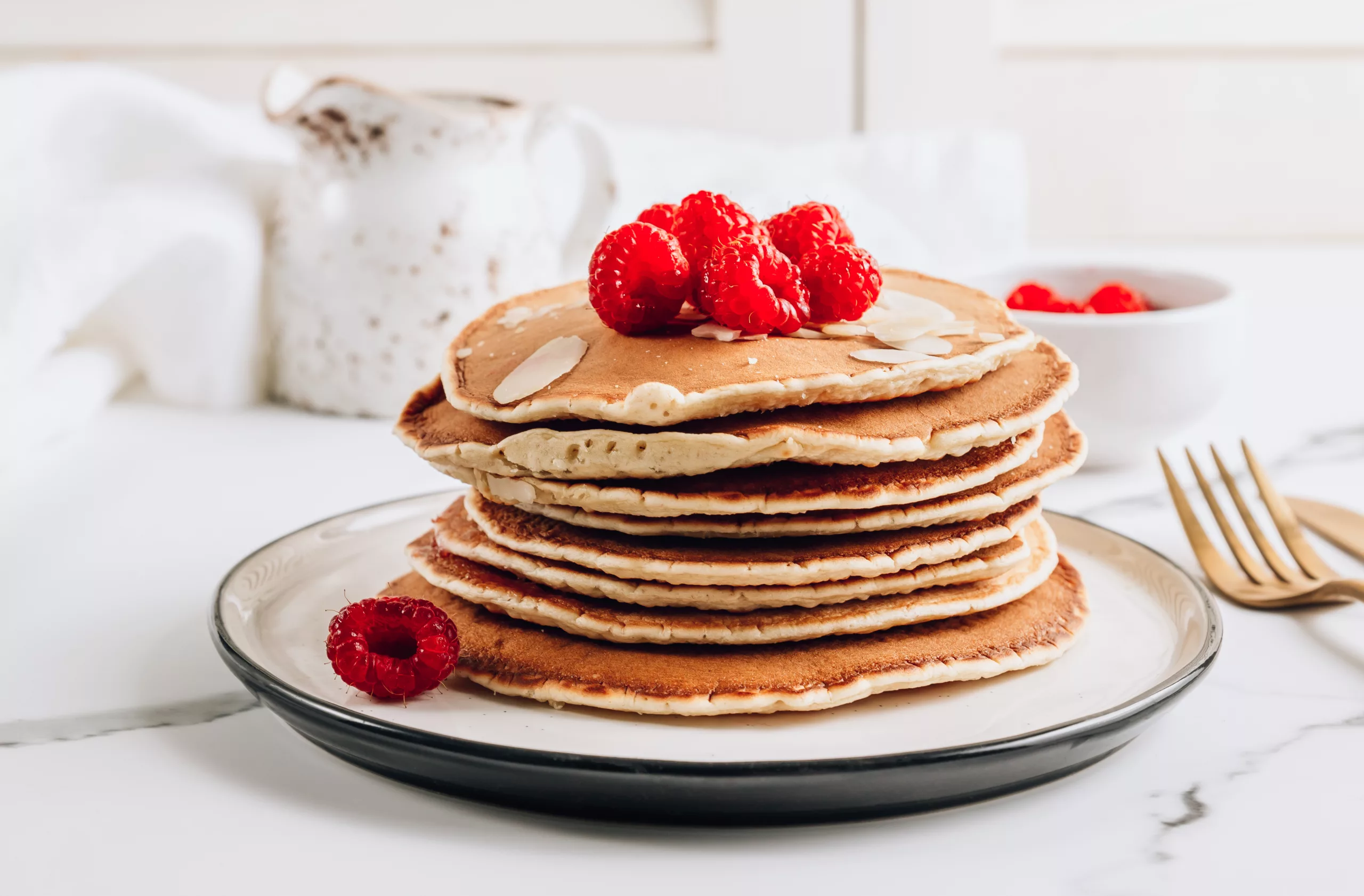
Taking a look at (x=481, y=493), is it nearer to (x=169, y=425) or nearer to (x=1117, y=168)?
(x=169, y=425)

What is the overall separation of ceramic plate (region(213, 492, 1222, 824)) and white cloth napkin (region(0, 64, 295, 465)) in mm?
1111

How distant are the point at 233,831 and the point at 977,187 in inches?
102

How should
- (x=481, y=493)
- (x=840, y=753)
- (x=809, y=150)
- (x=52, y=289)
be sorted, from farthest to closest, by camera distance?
(x=809, y=150)
(x=52, y=289)
(x=481, y=493)
(x=840, y=753)

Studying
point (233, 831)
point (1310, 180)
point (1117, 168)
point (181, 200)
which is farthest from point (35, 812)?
point (1310, 180)

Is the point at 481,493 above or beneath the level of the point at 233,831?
above

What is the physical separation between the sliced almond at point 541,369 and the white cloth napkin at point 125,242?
111 centimetres

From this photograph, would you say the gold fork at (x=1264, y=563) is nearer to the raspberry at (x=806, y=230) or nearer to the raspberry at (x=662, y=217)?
the raspberry at (x=806, y=230)

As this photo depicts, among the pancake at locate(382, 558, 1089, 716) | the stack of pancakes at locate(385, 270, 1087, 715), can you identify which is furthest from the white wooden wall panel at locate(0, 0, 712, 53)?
the pancake at locate(382, 558, 1089, 716)

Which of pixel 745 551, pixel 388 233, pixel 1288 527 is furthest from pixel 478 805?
pixel 388 233

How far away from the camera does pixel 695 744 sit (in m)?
0.87

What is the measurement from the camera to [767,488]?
0.94 meters

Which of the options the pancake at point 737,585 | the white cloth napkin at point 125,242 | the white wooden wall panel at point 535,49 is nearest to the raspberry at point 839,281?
the pancake at point 737,585

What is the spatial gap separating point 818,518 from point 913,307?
0.28 meters

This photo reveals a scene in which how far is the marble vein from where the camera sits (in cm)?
102
